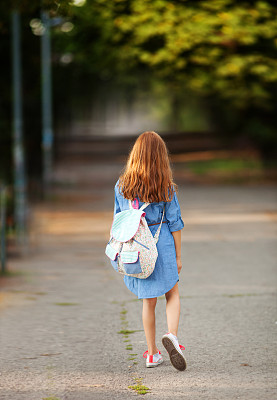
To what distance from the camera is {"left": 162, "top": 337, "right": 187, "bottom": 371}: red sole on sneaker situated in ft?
16.3

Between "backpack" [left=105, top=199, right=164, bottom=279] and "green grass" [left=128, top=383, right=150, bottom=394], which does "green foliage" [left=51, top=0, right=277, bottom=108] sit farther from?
"green grass" [left=128, top=383, right=150, bottom=394]

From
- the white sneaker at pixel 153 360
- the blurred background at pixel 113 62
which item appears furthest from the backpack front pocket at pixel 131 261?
the blurred background at pixel 113 62

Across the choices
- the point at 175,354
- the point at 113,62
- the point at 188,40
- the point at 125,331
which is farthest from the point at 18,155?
the point at 175,354

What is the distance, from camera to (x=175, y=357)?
4.96m

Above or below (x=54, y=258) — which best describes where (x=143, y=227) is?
above

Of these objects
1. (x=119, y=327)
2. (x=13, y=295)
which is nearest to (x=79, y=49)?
(x=13, y=295)

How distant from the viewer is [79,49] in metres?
22.7

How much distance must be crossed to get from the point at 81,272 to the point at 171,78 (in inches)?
729

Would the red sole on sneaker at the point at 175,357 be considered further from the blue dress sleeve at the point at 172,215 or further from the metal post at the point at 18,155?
the metal post at the point at 18,155

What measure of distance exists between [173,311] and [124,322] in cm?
149

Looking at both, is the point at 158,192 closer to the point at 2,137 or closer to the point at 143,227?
the point at 143,227

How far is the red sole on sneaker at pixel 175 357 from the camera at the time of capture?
16.3 ft

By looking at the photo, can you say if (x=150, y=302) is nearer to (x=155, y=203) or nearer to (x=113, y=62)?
(x=155, y=203)

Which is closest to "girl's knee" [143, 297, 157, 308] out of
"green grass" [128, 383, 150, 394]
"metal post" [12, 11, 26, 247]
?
"green grass" [128, 383, 150, 394]
